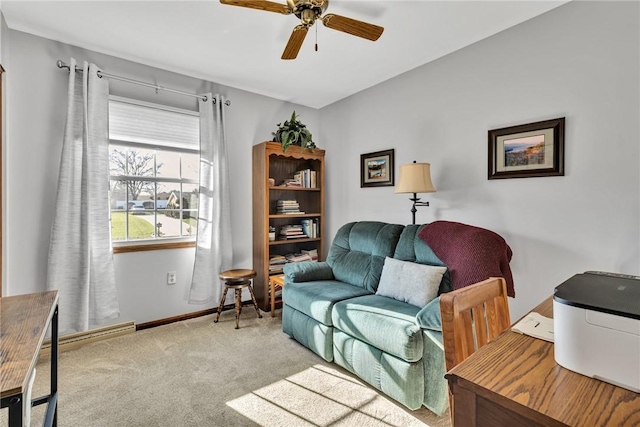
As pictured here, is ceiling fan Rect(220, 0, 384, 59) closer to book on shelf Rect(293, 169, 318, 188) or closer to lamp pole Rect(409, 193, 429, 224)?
lamp pole Rect(409, 193, 429, 224)

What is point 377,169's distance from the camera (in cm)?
351

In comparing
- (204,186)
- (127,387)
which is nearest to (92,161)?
(204,186)

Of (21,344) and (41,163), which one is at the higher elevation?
(41,163)

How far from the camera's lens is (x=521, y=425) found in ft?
2.03

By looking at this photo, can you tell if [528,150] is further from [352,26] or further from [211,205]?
[211,205]

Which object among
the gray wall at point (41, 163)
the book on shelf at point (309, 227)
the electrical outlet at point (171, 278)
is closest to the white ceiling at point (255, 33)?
the gray wall at point (41, 163)

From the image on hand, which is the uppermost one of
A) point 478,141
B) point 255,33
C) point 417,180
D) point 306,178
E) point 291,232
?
point 255,33

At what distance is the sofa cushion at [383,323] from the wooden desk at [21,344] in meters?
1.60

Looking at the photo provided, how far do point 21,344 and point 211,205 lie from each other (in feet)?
7.92

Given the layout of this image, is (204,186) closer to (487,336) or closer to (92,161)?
(92,161)

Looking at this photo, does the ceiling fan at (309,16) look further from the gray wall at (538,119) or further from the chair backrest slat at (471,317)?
the chair backrest slat at (471,317)

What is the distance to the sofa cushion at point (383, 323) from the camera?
71.4 inches

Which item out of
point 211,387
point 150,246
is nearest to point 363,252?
point 211,387

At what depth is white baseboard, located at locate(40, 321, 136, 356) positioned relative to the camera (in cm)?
262
